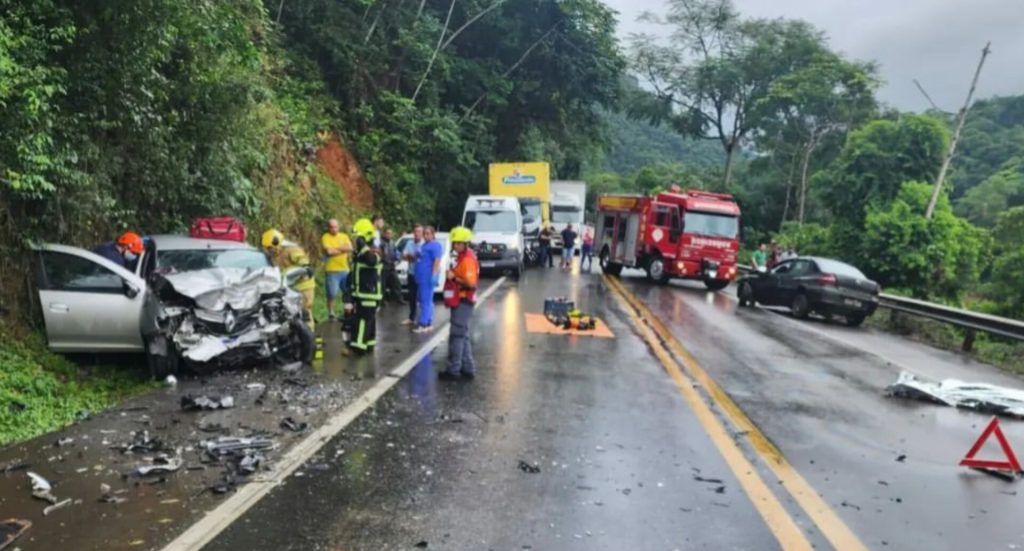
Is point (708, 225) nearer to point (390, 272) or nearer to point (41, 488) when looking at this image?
point (390, 272)

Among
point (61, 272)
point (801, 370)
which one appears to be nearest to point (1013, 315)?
point (801, 370)

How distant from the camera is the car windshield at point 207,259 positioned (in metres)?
9.80

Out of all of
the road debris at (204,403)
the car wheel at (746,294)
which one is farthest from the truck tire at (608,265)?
the road debris at (204,403)

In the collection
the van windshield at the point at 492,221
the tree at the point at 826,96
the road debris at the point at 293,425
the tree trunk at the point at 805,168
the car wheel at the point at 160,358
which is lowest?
the road debris at the point at 293,425

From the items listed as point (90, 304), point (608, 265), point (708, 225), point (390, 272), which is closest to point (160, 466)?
point (90, 304)

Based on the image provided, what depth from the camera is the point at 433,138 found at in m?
30.0

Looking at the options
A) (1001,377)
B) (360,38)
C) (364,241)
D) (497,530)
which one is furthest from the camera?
(360,38)

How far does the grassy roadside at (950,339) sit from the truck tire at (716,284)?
5358 mm

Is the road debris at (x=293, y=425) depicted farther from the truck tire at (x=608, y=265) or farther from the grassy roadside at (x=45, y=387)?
the truck tire at (x=608, y=265)

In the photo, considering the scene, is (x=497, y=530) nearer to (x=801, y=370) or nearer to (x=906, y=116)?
(x=801, y=370)

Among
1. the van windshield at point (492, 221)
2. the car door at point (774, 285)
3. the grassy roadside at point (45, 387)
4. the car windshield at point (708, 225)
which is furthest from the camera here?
the van windshield at point (492, 221)

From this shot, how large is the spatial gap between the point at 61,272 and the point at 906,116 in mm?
31383

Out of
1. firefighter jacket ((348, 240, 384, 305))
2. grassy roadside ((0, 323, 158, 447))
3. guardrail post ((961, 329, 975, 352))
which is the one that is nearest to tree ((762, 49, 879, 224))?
guardrail post ((961, 329, 975, 352))

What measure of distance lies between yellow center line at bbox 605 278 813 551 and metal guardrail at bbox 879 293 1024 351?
7619 mm
